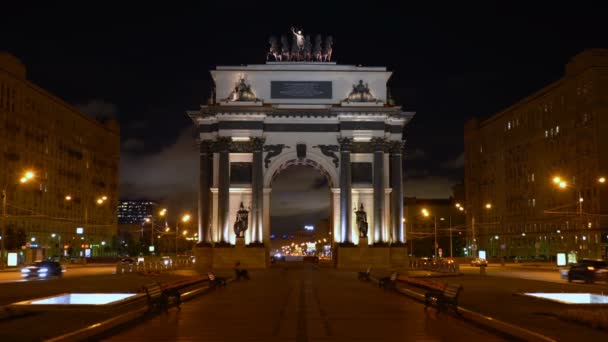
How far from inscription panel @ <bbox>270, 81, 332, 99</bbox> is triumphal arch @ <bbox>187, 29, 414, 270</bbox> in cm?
10

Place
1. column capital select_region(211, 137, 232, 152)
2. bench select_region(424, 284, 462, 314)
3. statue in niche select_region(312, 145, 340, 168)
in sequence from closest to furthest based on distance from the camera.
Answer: bench select_region(424, 284, 462, 314)
column capital select_region(211, 137, 232, 152)
statue in niche select_region(312, 145, 340, 168)

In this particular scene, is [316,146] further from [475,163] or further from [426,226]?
[426,226]

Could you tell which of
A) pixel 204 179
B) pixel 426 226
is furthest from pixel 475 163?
pixel 204 179

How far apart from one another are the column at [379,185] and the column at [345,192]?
2440mm

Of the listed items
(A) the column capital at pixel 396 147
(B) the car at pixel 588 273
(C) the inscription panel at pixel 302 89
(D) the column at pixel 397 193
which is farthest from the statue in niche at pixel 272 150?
(B) the car at pixel 588 273

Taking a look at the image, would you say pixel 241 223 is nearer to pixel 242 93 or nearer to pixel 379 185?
pixel 242 93

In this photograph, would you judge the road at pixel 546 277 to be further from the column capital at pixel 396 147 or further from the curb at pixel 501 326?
the column capital at pixel 396 147

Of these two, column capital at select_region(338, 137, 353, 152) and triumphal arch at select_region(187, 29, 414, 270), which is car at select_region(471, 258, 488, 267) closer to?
triumphal arch at select_region(187, 29, 414, 270)

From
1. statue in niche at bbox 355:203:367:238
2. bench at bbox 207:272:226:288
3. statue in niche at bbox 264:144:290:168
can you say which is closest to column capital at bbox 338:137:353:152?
statue in niche at bbox 264:144:290:168

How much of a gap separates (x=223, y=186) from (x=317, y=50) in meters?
16.7

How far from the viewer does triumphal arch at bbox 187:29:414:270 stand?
69875 mm

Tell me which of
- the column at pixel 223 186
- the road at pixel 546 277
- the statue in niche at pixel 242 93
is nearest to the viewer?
the road at pixel 546 277

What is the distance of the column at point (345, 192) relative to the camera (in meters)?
69.6

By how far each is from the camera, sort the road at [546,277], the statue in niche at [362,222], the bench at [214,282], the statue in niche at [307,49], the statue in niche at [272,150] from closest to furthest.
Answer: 1. the bench at [214,282]
2. the road at [546,277]
3. the statue in niche at [362,222]
4. the statue in niche at [272,150]
5. the statue in niche at [307,49]
